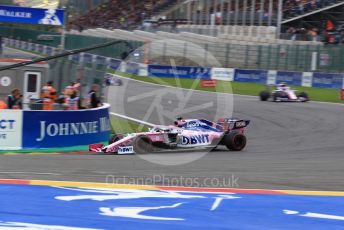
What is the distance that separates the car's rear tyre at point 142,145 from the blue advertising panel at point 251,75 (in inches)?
1104

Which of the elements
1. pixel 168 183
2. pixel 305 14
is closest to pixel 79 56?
pixel 305 14

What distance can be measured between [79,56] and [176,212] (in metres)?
39.7

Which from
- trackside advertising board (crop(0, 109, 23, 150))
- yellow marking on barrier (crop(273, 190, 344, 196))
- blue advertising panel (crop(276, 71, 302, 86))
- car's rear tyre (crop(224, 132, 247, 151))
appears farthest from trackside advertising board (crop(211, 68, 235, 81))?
yellow marking on barrier (crop(273, 190, 344, 196))

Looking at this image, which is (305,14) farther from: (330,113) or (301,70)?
(330,113)

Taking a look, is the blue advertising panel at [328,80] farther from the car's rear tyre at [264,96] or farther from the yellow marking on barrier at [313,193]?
the yellow marking on barrier at [313,193]

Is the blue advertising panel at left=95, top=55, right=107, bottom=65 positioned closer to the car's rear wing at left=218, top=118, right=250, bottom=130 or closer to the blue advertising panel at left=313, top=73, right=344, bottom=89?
the blue advertising panel at left=313, top=73, right=344, bottom=89

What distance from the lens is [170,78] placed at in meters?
45.3

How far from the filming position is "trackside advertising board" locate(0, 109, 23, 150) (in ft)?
49.4

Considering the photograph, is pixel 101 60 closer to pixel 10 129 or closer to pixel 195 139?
pixel 10 129

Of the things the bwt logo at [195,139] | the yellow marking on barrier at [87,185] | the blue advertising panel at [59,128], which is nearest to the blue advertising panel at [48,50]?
the blue advertising panel at [59,128]

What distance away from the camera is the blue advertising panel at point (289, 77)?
130 feet

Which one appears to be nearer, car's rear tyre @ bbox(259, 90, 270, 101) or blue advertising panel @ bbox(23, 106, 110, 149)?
blue advertising panel @ bbox(23, 106, 110, 149)

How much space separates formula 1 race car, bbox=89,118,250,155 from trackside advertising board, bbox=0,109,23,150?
181 centimetres

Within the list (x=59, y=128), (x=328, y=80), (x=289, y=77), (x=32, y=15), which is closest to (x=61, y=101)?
(x=59, y=128)
